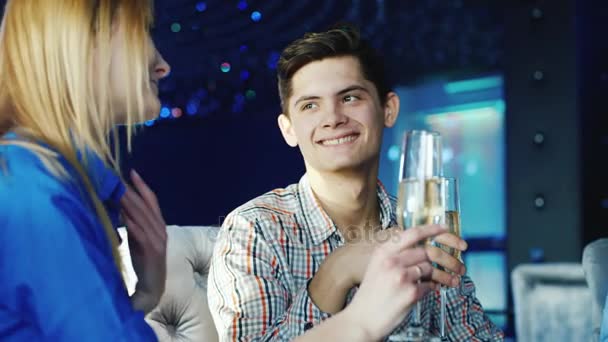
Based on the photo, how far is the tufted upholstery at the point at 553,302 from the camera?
8.89 ft

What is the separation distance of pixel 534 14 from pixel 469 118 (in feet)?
5.56

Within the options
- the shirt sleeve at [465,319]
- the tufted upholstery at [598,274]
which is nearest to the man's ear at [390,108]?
the shirt sleeve at [465,319]

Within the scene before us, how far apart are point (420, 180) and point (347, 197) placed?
2.04 feet

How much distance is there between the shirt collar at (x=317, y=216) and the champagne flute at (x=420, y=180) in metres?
0.50

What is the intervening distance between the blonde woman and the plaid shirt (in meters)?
0.25

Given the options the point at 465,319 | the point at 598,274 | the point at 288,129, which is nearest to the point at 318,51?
the point at 288,129

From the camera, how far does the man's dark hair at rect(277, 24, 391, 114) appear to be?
4.63 ft

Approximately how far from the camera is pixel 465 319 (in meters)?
Result: 1.27

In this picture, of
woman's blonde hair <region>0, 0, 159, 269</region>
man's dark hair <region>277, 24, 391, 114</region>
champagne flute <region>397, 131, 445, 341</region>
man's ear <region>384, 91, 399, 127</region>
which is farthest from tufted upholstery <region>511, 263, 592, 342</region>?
woman's blonde hair <region>0, 0, 159, 269</region>

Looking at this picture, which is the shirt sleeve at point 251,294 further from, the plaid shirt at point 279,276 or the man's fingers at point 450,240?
the man's fingers at point 450,240

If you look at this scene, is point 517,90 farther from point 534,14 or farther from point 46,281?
point 46,281

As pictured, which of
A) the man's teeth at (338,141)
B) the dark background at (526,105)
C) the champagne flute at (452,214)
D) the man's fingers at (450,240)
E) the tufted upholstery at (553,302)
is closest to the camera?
the man's fingers at (450,240)

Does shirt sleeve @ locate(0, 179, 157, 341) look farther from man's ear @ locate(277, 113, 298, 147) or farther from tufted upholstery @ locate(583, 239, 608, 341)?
tufted upholstery @ locate(583, 239, 608, 341)

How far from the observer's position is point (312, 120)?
1.38 metres
